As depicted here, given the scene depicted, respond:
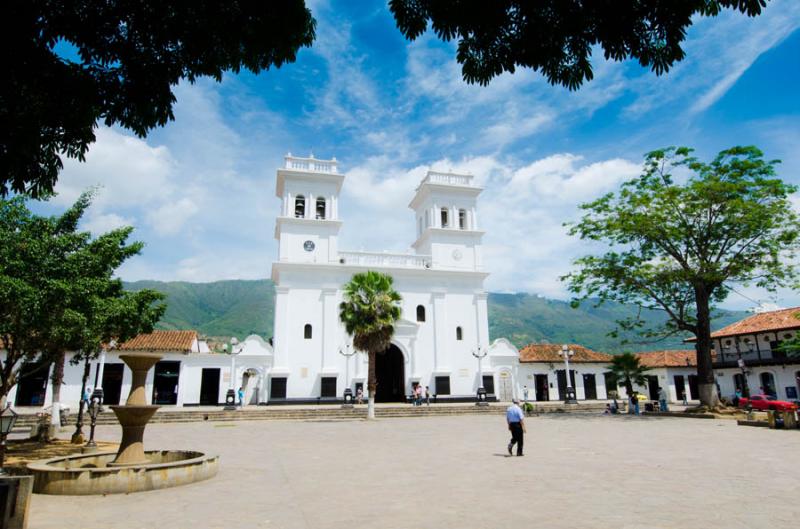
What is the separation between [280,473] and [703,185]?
20630mm

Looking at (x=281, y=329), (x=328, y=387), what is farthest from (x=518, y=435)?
(x=281, y=329)

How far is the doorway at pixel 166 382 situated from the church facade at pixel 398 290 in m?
6.47

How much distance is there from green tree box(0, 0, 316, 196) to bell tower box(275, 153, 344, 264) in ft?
90.3

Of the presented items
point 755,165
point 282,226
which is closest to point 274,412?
point 282,226

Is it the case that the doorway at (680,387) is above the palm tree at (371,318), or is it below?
below

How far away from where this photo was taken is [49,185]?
459cm

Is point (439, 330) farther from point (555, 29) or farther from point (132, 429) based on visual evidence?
point (555, 29)

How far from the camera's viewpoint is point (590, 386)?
1496 inches

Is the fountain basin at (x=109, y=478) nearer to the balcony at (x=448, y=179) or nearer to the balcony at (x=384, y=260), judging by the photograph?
the balcony at (x=384, y=260)

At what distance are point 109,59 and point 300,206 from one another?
29171mm

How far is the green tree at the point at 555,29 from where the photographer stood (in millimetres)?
3609

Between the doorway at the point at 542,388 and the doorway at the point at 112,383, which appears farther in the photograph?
the doorway at the point at 542,388

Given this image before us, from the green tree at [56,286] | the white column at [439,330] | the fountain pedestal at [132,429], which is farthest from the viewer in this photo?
the white column at [439,330]

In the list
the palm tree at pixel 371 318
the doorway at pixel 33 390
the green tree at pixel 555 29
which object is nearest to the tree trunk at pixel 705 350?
the palm tree at pixel 371 318
